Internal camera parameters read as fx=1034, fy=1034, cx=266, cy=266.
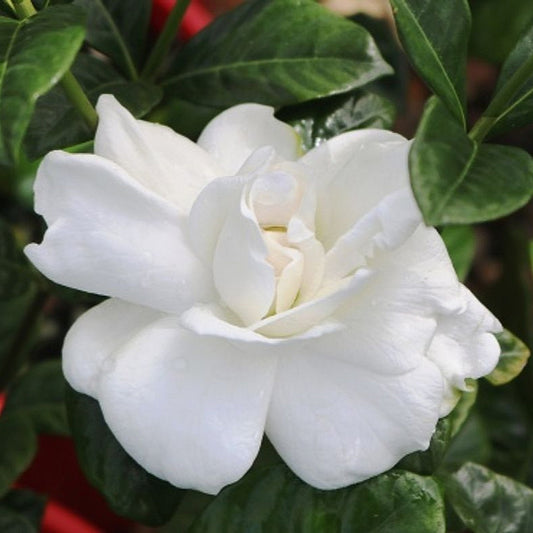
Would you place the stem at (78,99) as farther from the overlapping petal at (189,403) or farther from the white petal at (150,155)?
the overlapping petal at (189,403)

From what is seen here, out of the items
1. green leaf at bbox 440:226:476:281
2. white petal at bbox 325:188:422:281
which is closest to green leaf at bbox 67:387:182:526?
white petal at bbox 325:188:422:281

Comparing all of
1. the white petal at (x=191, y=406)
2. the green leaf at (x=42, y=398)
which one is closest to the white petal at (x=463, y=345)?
the white petal at (x=191, y=406)

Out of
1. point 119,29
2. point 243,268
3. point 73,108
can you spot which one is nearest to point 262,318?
point 243,268

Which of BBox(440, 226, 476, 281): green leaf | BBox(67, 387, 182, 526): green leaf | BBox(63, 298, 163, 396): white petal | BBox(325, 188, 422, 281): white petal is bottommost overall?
BBox(440, 226, 476, 281): green leaf

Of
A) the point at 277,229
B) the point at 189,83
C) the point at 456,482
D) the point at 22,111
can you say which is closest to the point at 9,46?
the point at 22,111

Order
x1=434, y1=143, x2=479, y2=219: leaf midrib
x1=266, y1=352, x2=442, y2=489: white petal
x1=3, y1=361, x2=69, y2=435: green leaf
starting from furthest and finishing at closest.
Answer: x1=3, y1=361, x2=69, y2=435: green leaf
x1=266, y1=352, x2=442, y2=489: white petal
x1=434, y1=143, x2=479, y2=219: leaf midrib

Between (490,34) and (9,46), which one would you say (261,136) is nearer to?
(9,46)

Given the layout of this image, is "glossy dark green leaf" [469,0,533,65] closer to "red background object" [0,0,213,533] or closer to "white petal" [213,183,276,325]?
"red background object" [0,0,213,533]

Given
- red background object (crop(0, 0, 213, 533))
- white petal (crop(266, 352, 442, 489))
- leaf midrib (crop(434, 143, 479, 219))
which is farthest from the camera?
red background object (crop(0, 0, 213, 533))
